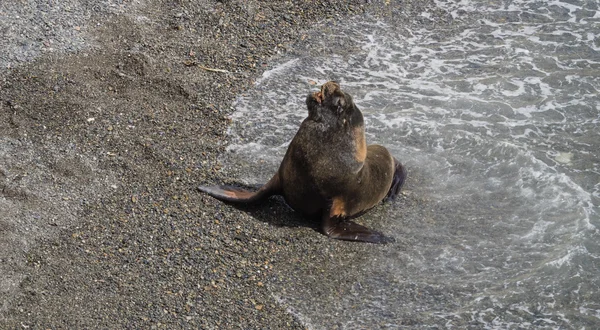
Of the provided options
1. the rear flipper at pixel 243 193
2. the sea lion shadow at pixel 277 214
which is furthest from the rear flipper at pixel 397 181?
the rear flipper at pixel 243 193

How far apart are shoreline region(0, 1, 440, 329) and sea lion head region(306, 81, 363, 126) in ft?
2.63

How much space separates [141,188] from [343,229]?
1.50 meters

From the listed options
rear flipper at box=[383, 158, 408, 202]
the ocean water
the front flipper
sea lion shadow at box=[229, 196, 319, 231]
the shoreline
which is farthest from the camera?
rear flipper at box=[383, 158, 408, 202]

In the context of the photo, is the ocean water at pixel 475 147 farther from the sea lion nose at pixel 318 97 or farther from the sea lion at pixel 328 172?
the sea lion nose at pixel 318 97

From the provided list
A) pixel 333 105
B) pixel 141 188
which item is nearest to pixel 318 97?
pixel 333 105

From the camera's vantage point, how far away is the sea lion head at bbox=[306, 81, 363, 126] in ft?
19.4

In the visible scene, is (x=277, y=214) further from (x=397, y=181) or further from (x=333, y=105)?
(x=397, y=181)

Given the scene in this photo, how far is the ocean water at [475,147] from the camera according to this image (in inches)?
213

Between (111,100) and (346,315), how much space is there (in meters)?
3.08

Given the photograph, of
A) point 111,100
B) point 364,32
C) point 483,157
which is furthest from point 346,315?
point 364,32

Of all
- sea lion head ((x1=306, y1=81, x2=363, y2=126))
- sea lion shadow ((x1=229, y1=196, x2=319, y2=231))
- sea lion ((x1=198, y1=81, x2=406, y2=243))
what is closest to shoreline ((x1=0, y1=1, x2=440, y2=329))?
sea lion shadow ((x1=229, y1=196, x2=319, y2=231))

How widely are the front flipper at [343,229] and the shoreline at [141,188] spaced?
0.08m

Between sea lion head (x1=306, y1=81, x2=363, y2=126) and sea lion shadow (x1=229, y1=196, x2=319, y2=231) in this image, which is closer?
sea lion head (x1=306, y1=81, x2=363, y2=126)

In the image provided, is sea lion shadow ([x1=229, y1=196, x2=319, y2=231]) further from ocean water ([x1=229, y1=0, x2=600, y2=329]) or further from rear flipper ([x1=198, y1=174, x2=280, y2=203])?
ocean water ([x1=229, y1=0, x2=600, y2=329])
